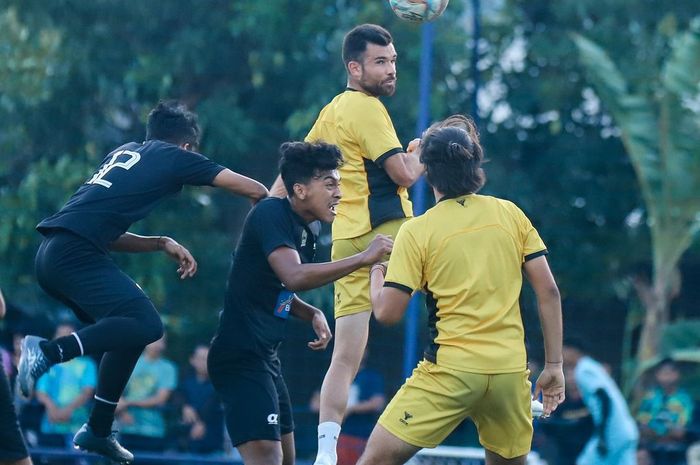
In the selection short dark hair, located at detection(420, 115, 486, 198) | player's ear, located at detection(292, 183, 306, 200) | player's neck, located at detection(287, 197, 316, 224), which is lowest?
player's neck, located at detection(287, 197, 316, 224)

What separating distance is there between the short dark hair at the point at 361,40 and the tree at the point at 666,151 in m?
8.39

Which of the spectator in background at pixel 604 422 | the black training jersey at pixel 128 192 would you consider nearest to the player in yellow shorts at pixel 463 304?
the black training jersey at pixel 128 192

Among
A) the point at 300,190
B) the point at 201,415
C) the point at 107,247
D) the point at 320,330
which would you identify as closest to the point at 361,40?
the point at 300,190

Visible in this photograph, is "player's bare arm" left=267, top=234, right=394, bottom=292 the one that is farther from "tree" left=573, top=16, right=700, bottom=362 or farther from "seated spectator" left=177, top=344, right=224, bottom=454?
"tree" left=573, top=16, right=700, bottom=362

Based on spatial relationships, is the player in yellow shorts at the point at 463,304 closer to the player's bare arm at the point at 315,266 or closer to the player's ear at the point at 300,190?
the player's bare arm at the point at 315,266

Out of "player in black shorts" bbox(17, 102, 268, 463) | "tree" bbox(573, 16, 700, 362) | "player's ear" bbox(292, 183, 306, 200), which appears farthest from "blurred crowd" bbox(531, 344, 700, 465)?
"player in black shorts" bbox(17, 102, 268, 463)

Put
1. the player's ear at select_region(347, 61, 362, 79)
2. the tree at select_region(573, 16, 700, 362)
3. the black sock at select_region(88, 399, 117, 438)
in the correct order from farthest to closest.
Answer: the tree at select_region(573, 16, 700, 362)
the player's ear at select_region(347, 61, 362, 79)
the black sock at select_region(88, 399, 117, 438)

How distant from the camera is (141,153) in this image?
22.7 ft

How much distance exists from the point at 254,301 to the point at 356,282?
68cm

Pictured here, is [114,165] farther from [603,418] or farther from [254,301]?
[603,418]

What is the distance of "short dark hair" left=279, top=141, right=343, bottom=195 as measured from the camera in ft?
21.8

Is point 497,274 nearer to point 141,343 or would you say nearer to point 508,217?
point 508,217

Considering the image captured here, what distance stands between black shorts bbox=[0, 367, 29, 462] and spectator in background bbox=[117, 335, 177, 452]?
484 cm

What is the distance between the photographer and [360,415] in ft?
39.4
